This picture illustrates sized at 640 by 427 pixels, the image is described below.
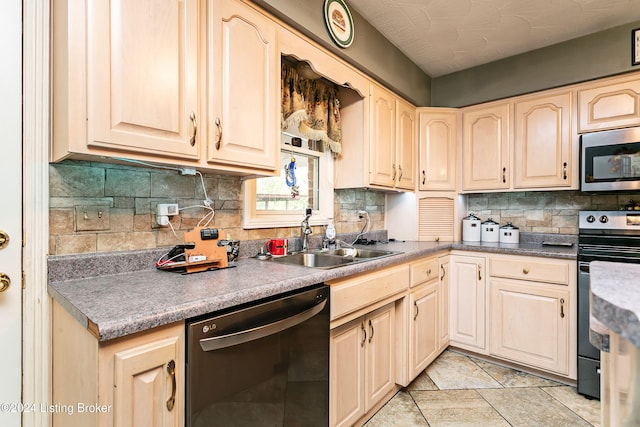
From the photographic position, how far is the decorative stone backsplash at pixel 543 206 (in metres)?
2.63

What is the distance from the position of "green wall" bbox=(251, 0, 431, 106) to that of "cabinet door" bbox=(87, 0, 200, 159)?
0.52 meters

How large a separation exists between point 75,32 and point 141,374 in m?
1.05

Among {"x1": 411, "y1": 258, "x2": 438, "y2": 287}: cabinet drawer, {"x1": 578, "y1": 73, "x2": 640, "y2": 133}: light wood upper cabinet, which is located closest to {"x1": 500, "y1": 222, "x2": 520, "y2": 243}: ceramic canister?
{"x1": 411, "y1": 258, "x2": 438, "y2": 287}: cabinet drawer

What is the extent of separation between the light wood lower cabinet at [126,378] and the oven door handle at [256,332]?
86 mm

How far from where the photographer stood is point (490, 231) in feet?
9.48

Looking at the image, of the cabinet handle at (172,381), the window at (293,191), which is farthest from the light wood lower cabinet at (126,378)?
the window at (293,191)

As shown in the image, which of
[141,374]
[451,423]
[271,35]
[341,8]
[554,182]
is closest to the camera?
[141,374]

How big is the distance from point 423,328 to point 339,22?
2.11 metres

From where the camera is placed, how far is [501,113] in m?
2.83

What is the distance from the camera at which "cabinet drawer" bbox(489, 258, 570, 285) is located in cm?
226

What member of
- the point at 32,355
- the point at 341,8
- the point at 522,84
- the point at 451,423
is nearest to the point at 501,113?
the point at 522,84

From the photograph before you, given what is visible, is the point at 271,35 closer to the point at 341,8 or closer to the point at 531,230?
the point at 341,8

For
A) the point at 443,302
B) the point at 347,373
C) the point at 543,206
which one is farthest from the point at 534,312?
the point at 347,373

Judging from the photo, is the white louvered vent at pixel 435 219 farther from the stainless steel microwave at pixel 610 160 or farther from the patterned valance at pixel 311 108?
the patterned valance at pixel 311 108
